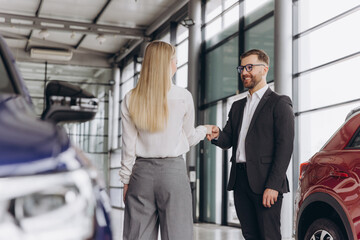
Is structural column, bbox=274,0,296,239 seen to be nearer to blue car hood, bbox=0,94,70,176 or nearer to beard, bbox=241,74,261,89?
beard, bbox=241,74,261,89

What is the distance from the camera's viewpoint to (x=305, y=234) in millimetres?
3863

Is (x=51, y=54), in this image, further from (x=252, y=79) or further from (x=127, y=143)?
(x=127, y=143)

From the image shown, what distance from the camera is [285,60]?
10281 millimetres

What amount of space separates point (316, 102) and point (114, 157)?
15.2 m

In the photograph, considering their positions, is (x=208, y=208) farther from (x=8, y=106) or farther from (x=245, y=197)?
(x=8, y=106)

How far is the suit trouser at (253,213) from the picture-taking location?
327 cm

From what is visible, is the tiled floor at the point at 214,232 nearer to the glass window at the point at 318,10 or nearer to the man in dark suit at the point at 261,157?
the glass window at the point at 318,10

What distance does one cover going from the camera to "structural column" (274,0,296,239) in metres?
10.0

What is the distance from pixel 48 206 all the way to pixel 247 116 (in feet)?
8.27

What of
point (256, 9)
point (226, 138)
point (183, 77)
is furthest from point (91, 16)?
point (226, 138)

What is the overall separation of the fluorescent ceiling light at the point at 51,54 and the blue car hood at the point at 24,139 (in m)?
21.0

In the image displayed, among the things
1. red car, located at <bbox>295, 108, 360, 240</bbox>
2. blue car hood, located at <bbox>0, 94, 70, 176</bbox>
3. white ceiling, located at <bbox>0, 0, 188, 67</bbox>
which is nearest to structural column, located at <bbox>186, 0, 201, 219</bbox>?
white ceiling, located at <bbox>0, 0, 188, 67</bbox>

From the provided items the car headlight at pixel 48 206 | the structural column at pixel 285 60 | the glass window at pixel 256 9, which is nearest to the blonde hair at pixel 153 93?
the car headlight at pixel 48 206

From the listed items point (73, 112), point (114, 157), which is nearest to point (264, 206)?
point (73, 112)
